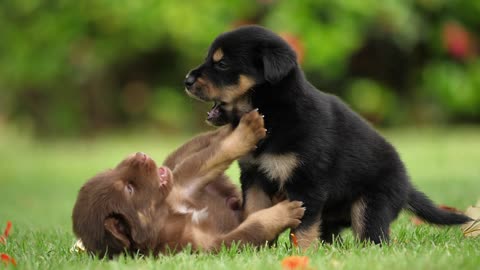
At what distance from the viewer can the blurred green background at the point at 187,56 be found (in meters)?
14.3

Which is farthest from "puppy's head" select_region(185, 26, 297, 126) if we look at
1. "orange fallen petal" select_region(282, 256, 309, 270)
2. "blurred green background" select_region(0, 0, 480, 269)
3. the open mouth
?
"blurred green background" select_region(0, 0, 480, 269)

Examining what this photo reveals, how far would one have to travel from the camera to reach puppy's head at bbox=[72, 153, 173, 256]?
3.54m

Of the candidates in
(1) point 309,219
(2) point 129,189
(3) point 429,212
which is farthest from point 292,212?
(3) point 429,212

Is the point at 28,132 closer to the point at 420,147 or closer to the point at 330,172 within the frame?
the point at 420,147

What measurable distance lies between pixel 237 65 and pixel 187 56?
11.6 m

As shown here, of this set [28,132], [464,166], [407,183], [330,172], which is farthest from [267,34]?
[28,132]

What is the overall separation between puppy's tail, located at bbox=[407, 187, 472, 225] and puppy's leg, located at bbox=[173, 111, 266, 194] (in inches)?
43.7

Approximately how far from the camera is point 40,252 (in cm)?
395

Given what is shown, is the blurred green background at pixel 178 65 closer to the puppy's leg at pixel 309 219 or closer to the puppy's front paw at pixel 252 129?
the puppy's front paw at pixel 252 129

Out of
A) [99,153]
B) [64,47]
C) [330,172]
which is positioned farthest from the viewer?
[64,47]

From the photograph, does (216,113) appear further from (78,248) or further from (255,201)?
(78,248)

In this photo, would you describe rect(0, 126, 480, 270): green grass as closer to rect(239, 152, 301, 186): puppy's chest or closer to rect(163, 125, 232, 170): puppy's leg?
rect(239, 152, 301, 186): puppy's chest

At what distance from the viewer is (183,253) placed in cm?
352

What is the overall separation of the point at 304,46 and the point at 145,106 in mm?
3942
